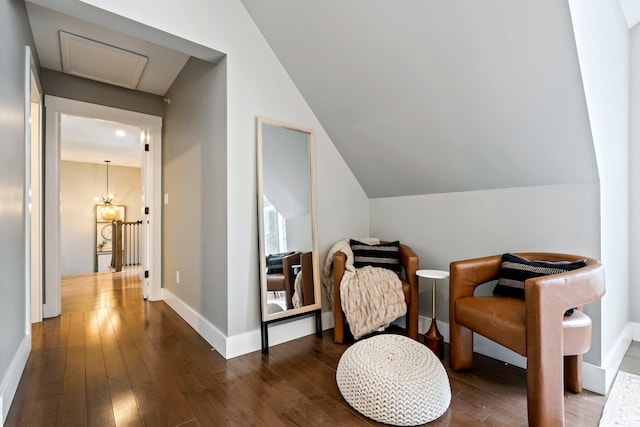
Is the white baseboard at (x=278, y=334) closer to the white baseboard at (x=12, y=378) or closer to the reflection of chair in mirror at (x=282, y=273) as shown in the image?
the reflection of chair in mirror at (x=282, y=273)

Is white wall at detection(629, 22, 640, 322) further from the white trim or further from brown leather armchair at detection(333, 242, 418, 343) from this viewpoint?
the white trim

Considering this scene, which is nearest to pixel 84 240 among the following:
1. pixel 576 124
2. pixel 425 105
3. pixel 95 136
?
pixel 95 136

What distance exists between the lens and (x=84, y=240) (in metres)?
7.80

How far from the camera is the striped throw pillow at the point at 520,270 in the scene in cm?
170

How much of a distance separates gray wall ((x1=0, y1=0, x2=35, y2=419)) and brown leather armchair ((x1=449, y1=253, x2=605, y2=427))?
2.51 metres

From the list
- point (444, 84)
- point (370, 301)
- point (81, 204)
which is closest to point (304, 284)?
point (370, 301)

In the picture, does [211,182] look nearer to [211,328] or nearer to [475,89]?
[211,328]

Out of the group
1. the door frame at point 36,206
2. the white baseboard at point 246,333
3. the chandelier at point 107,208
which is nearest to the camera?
the white baseboard at point 246,333

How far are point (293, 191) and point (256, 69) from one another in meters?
1.01

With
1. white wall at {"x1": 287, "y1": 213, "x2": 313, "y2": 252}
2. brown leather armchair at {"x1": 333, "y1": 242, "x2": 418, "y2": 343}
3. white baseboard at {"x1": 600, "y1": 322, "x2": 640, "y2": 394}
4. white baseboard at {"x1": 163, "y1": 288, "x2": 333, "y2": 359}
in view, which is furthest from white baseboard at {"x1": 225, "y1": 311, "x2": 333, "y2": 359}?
white baseboard at {"x1": 600, "y1": 322, "x2": 640, "y2": 394}

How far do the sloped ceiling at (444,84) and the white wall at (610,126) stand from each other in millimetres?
126

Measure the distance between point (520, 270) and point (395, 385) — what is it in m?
1.07

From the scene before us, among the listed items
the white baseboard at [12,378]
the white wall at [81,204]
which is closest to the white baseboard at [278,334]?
the white baseboard at [12,378]

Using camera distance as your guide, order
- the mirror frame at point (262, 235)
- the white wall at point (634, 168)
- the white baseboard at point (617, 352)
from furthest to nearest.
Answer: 1. the white wall at point (634, 168)
2. the mirror frame at point (262, 235)
3. the white baseboard at point (617, 352)
